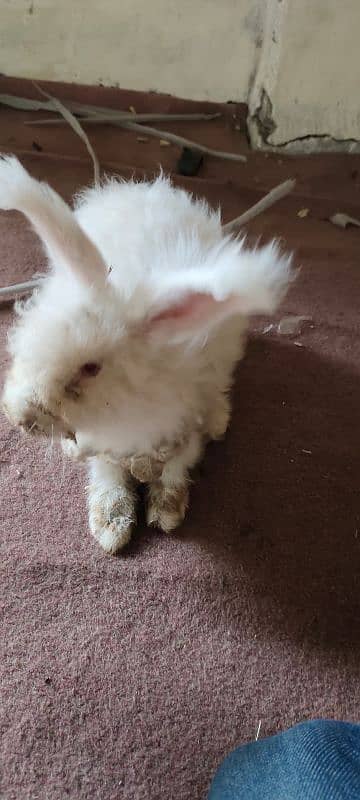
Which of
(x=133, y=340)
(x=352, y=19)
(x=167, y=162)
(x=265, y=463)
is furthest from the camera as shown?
(x=167, y=162)

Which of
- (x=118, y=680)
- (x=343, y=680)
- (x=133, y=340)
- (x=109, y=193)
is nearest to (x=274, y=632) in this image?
(x=343, y=680)

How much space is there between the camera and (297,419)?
157 cm

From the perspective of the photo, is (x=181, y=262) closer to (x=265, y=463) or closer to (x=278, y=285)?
(x=278, y=285)

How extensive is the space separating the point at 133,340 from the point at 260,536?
1.89 ft

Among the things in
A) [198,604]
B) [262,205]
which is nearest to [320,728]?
[198,604]

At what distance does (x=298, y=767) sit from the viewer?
34.0 inches

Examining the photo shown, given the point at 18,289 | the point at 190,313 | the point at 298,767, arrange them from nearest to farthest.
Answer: the point at 298,767, the point at 190,313, the point at 18,289

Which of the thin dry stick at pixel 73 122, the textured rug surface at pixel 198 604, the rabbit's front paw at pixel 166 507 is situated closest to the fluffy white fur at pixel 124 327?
the rabbit's front paw at pixel 166 507

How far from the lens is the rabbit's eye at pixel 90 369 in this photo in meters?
0.99

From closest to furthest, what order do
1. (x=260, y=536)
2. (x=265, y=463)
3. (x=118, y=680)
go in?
(x=118, y=680), (x=260, y=536), (x=265, y=463)

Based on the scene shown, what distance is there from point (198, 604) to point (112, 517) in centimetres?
25

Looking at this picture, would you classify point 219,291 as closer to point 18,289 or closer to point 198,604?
point 198,604

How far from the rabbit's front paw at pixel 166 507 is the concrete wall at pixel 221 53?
150cm

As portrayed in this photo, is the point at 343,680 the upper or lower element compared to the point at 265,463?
lower
